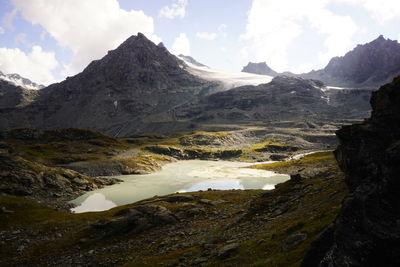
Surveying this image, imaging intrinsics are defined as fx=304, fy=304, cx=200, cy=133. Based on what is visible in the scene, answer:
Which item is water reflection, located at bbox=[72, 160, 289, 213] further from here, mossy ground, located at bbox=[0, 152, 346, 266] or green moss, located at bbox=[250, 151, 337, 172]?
mossy ground, located at bbox=[0, 152, 346, 266]

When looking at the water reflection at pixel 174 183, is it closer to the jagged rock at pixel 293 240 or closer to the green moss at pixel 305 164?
the green moss at pixel 305 164

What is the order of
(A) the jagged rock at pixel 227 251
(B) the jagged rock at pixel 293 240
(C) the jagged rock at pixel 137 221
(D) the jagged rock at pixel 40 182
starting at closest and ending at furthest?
(B) the jagged rock at pixel 293 240, (A) the jagged rock at pixel 227 251, (C) the jagged rock at pixel 137 221, (D) the jagged rock at pixel 40 182

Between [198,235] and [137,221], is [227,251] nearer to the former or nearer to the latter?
[198,235]

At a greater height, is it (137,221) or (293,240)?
(293,240)

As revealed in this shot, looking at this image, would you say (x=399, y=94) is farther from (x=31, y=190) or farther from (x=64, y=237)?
(x=31, y=190)

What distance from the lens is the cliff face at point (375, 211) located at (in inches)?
576

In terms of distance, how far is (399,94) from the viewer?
18500 millimetres

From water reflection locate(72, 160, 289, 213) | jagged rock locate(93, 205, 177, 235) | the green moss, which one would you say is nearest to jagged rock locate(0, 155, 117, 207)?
water reflection locate(72, 160, 289, 213)

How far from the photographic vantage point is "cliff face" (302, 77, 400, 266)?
1462cm

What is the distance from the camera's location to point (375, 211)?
15516 millimetres

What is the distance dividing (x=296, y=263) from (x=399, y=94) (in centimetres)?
1265

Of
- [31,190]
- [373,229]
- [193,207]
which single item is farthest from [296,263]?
[31,190]

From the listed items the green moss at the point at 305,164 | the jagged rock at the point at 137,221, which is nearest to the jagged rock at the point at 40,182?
the jagged rock at the point at 137,221

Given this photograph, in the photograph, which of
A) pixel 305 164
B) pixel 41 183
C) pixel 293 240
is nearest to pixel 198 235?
pixel 293 240
